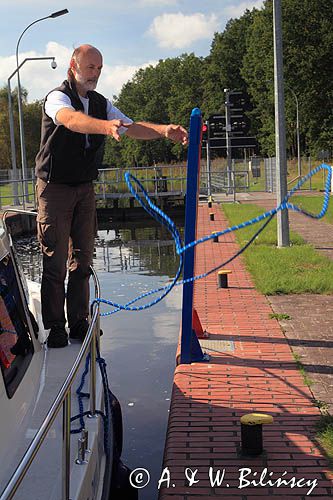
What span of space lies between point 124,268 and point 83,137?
10.2m

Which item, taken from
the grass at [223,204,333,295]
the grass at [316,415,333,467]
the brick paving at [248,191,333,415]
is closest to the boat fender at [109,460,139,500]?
the grass at [316,415,333,467]

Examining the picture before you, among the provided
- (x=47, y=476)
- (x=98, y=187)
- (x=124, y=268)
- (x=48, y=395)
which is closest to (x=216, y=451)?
(x=48, y=395)

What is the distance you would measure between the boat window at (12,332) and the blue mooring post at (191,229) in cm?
193

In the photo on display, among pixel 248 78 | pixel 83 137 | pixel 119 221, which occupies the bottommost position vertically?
pixel 119 221

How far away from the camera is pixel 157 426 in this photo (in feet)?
18.7

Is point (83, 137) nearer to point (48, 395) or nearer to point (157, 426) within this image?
point (48, 395)

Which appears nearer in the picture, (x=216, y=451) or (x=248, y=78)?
(x=216, y=451)

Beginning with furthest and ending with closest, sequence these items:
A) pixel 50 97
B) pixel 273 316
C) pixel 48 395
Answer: pixel 273 316, pixel 50 97, pixel 48 395

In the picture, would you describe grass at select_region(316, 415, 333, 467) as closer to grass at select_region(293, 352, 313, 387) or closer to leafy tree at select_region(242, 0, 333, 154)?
grass at select_region(293, 352, 313, 387)

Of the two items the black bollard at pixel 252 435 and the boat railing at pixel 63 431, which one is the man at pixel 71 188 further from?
the black bollard at pixel 252 435

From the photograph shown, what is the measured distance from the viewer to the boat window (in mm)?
3412

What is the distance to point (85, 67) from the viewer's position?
13.9 ft

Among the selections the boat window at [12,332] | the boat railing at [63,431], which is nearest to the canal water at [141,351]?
the boat window at [12,332]

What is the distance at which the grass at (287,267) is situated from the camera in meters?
9.52
